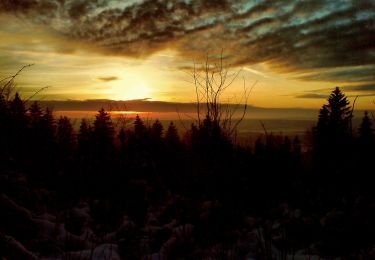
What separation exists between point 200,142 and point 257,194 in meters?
7.12

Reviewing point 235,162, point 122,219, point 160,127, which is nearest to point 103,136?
point 160,127

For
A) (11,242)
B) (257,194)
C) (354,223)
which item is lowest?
(257,194)

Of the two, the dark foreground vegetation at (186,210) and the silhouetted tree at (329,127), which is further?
the silhouetted tree at (329,127)

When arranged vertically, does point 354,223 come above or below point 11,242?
below

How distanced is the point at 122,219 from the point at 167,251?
3956mm

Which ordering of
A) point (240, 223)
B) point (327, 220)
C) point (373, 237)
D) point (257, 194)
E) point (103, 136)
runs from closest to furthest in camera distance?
point (373, 237) < point (327, 220) < point (240, 223) < point (257, 194) < point (103, 136)

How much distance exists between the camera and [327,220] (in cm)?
881

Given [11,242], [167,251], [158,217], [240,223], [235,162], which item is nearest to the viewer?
[11,242]

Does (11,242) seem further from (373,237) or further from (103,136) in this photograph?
(103,136)

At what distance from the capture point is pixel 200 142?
9.00 meters

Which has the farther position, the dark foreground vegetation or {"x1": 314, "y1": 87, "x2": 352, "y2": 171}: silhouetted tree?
{"x1": 314, "y1": 87, "x2": 352, "y2": 171}: silhouetted tree

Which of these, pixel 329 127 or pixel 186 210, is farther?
pixel 329 127

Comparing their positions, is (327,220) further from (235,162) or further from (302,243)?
(235,162)

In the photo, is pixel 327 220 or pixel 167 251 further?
pixel 327 220
